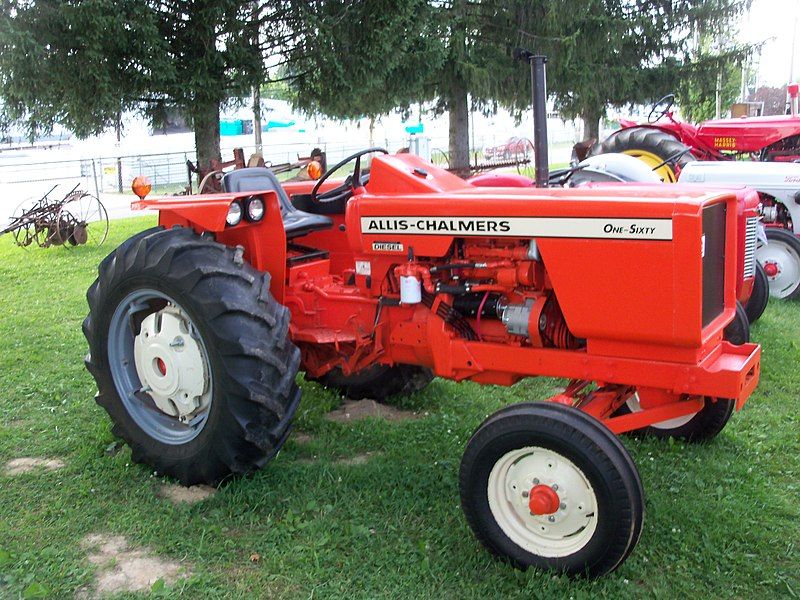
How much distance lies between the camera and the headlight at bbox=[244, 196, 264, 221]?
146 inches

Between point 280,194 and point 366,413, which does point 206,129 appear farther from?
point 366,413

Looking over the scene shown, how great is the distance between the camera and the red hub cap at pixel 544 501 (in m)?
2.78

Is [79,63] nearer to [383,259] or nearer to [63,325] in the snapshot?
[63,325]

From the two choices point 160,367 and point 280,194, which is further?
point 280,194

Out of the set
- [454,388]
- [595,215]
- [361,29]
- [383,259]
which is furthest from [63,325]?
[361,29]

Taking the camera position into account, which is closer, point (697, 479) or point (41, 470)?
point (697, 479)

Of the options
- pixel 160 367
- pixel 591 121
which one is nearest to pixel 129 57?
pixel 160 367

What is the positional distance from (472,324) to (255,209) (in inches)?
47.2

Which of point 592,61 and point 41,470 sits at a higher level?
point 592,61

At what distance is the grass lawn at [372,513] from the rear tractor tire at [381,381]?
11 centimetres

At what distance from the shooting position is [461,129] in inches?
613

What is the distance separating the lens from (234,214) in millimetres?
3682

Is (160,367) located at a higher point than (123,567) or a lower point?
higher

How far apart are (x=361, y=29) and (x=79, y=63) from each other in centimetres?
354
